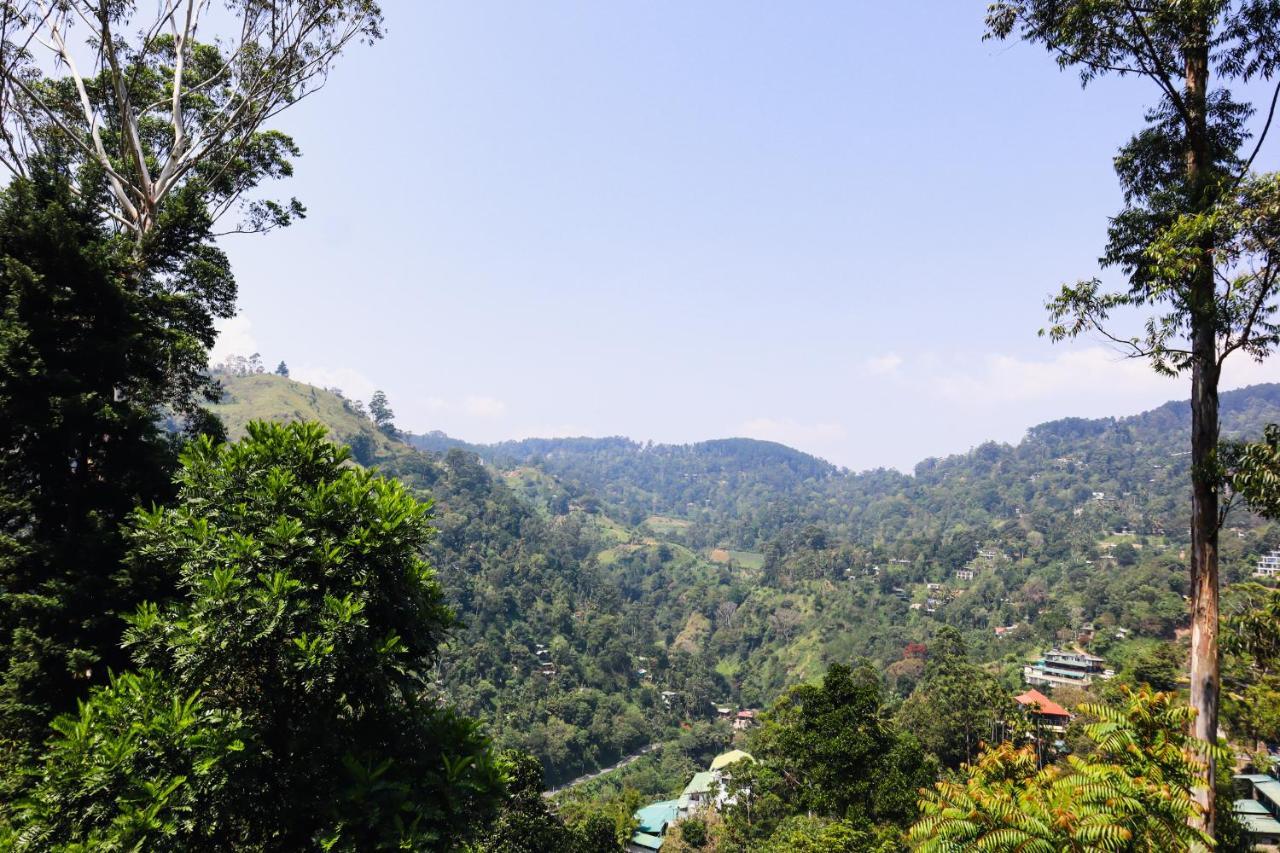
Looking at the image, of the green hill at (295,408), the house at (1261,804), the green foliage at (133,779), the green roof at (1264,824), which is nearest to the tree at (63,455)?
the green foliage at (133,779)

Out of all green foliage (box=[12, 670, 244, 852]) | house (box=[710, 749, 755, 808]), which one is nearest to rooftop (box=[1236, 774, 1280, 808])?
house (box=[710, 749, 755, 808])

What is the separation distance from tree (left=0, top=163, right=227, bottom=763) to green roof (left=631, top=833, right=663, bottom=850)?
3881 centimetres

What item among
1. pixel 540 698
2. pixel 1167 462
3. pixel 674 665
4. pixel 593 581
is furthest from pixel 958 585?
pixel 1167 462

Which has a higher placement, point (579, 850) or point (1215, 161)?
point (1215, 161)

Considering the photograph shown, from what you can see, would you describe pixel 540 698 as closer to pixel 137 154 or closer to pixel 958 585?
pixel 137 154

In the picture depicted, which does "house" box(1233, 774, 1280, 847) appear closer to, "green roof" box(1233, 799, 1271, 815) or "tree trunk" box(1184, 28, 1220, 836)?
"green roof" box(1233, 799, 1271, 815)

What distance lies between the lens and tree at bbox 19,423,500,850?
5.32m

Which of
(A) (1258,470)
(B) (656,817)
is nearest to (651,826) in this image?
(B) (656,817)

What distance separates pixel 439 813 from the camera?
19.2 ft

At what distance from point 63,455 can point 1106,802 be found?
12.5m

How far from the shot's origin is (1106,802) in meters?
5.51

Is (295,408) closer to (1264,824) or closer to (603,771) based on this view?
(603,771)

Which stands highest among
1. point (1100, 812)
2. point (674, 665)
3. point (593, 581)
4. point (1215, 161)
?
point (1215, 161)

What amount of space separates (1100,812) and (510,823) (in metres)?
16.7
